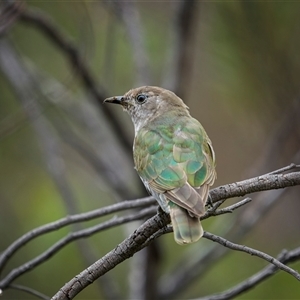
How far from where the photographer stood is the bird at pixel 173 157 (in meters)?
2.90

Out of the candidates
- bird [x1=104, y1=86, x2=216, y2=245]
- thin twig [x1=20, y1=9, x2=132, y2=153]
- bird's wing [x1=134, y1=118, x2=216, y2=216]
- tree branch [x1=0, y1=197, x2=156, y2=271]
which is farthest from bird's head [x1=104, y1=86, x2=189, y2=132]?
tree branch [x1=0, y1=197, x2=156, y2=271]

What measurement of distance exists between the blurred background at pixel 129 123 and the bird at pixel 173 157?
1.07 m

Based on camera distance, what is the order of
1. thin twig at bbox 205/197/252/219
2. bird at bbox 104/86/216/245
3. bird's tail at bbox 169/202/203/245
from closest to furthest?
thin twig at bbox 205/197/252/219 → bird's tail at bbox 169/202/203/245 → bird at bbox 104/86/216/245

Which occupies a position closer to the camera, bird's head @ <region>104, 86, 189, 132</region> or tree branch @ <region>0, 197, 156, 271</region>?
tree branch @ <region>0, 197, 156, 271</region>

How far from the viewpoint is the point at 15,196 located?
7180 millimetres

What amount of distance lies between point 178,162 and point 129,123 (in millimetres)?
4405

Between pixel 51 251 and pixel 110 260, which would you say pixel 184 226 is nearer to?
pixel 110 260

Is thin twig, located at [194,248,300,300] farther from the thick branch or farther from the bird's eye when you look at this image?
the bird's eye

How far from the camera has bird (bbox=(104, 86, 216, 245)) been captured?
290cm

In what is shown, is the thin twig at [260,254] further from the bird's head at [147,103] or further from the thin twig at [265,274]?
the bird's head at [147,103]

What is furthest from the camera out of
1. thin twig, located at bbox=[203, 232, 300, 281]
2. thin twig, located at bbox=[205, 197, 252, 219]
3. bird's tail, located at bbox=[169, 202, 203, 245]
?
bird's tail, located at bbox=[169, 202, 203, 245]

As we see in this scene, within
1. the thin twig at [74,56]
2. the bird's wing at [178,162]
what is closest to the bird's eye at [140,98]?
the bird's wing at [178,162]

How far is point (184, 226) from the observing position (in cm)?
284

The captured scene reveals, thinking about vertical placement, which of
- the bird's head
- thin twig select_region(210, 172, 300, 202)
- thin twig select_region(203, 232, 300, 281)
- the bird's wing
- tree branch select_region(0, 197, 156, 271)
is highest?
the bird's head
